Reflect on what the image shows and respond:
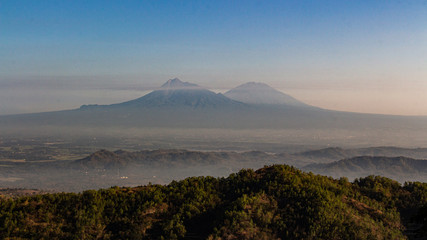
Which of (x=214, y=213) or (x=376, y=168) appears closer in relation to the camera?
(x=214, y=213)

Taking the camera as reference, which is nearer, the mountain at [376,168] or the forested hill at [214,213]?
the forested hill at [214,213]

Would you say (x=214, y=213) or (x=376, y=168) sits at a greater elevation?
(x=214, y=213)

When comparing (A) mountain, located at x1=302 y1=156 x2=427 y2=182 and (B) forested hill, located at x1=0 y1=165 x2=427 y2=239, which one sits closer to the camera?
(B) forested hill, located at x1=0 y1=165 x2=427 y2=239

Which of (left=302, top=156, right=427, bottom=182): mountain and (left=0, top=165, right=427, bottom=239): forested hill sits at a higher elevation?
(left=0, top=165, right=427, bottom=239): forested hill

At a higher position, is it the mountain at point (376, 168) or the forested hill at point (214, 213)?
the forested hill at point (214, 213)

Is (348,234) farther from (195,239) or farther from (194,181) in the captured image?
(194,181)
